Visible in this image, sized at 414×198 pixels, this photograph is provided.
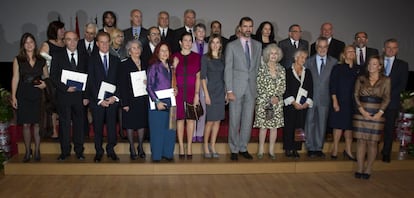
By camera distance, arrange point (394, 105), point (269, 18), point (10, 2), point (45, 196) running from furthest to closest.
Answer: point (269, 18), point (10, 2), point (394, 105), point (45, 196)

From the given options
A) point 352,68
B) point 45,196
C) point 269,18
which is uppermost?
point 269,18

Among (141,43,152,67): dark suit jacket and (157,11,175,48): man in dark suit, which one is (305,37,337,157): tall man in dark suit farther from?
(141,43,152,67): dark suit jacket

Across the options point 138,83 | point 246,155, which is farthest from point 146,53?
point 246,155

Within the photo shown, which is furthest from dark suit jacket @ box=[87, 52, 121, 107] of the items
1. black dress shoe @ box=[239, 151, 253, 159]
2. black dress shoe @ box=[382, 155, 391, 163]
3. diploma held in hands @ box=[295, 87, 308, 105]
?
black dress shoe @ box=[382, 155, 391, 163]

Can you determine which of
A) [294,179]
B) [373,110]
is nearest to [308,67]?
[373,110]

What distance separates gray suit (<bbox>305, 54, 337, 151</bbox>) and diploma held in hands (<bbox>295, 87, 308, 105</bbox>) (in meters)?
0.19

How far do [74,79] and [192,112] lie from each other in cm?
139

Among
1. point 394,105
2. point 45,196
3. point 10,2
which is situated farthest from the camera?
point 10,2

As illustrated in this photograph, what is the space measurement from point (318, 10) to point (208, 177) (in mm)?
4569

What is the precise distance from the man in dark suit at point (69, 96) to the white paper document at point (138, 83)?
591 millimetres

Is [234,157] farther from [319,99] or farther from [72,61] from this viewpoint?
[72,61]

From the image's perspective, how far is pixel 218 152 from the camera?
210 inches

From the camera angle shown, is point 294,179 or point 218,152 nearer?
point 294,179

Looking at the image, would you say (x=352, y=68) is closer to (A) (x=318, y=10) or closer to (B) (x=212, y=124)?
(B) (x=212, y=124)
